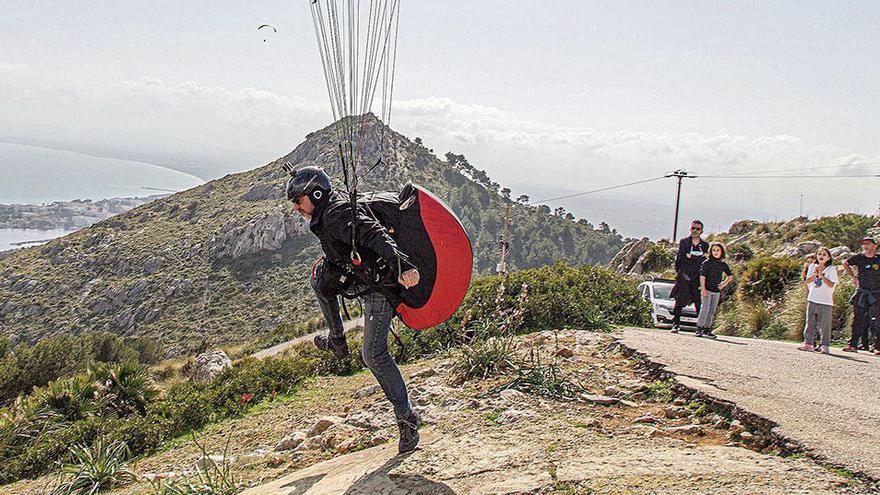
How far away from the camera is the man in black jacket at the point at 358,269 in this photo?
12.1 ft

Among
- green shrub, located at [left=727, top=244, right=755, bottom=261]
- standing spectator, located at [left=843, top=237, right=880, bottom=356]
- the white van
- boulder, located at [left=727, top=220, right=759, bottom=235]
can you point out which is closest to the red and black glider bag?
standing spectator, located at [left=843, top=237, right=880, bottom=356]

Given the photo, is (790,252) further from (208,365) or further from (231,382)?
(231,382)

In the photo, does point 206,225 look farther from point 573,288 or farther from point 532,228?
point 573,288

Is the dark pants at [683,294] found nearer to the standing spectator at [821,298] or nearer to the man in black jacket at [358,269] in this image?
the standing spectator at [821,298]

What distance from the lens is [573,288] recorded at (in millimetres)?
9242

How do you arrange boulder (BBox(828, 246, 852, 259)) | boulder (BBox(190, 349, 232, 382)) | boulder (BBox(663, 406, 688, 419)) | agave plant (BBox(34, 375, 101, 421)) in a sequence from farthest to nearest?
boulder (BBox(828, 246, 852, 259))
boulder (BBox(190, 349, 232, 382))
agave plant (BBox(34, 375, 101, 421))
boulder (BBox(663, 406, 688, 419))

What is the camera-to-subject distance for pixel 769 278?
1399 cm

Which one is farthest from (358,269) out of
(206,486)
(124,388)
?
(124,388)

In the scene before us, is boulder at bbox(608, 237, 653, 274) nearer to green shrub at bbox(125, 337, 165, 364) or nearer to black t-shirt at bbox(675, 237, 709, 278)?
black t-shirt at bbox(675, 237, 709, 278)

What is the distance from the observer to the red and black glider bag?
4.07 metres

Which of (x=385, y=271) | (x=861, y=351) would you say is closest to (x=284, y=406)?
(x=385, y=271)

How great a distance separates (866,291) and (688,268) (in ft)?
8.56

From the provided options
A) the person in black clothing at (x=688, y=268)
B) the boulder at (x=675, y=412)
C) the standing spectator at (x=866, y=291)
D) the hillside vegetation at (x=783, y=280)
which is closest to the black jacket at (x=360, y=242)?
the boulder at (x=675, y=412)

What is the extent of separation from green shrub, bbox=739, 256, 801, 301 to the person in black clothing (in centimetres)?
447
